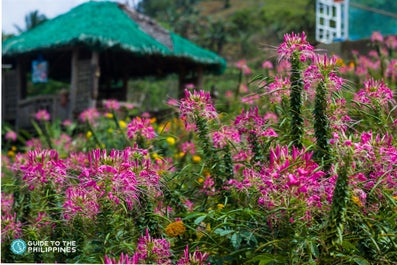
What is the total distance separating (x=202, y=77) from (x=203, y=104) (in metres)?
4.54

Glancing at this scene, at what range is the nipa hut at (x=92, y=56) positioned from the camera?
4.81 metres

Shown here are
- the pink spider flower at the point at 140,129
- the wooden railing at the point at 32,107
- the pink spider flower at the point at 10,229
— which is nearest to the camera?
the pink spider flower at the point at 140,129

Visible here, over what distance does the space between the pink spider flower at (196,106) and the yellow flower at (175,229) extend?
0.30m

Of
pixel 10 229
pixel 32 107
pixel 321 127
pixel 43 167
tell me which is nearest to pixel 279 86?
pixel 321 127

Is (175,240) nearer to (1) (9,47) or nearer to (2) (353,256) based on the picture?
(2) (353,256)

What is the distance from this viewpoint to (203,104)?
1692mm

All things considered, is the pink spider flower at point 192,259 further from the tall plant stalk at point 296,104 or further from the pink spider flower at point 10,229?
the pink spider flower at point 10,229

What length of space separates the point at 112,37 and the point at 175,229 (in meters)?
3.73

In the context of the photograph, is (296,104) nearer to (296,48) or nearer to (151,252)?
(296,48)

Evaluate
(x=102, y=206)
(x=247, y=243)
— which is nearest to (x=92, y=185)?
(x=102, y=206)

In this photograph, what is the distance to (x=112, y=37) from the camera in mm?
5109

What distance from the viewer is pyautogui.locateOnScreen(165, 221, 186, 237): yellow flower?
1594 mm

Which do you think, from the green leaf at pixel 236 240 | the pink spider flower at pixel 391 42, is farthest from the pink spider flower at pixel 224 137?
the pink spider flower at pixel 391 42

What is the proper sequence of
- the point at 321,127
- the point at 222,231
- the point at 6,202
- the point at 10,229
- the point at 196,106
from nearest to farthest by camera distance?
the point at 222,231, the point at 321,127, the point at 196,106, the point at 10,229, the point at 6,202
